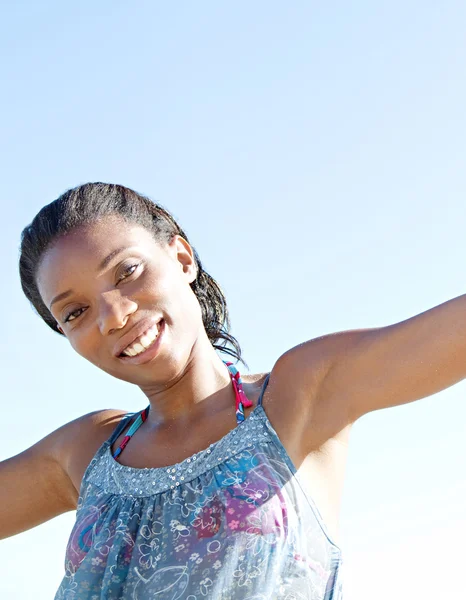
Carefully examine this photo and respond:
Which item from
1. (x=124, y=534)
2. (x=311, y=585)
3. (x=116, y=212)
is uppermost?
(x=116, y=212)

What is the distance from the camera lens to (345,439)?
9.09ft

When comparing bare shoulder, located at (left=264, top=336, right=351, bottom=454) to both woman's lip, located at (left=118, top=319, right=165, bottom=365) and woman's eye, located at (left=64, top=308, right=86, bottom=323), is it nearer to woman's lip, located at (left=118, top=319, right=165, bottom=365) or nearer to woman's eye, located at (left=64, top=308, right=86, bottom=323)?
woman's lip, located at (left=118, top=319, right=165, bottom=365)

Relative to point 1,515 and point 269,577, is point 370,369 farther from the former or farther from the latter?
point 1,515

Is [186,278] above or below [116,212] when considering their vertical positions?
below

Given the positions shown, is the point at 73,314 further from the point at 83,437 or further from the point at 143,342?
the point at 83,437

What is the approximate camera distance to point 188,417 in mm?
3066

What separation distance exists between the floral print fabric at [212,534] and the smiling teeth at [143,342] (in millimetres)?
374

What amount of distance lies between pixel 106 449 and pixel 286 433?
2.61 ft

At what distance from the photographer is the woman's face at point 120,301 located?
2887 millimetres

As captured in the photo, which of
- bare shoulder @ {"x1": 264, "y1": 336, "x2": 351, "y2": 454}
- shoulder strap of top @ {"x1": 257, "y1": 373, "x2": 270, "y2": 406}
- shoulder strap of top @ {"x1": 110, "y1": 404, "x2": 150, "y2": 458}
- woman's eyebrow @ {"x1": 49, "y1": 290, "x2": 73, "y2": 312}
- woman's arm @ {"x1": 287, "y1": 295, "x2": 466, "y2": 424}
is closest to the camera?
woman's arm @ {"x1": 287, "y1": 295, "x2": 466, "y2": 424}

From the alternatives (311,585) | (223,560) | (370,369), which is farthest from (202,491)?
(370,369)

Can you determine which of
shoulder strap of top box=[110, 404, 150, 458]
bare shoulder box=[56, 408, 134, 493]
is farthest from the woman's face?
bare shoulder box=[56, 408, 134, 493]

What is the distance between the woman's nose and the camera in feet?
9.39

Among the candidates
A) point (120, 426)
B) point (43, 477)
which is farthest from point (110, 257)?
point (43, 477)
